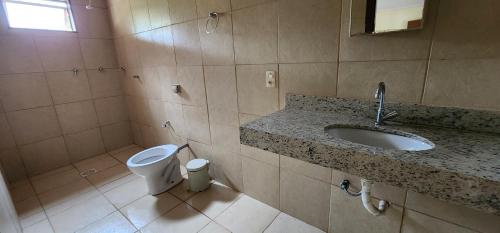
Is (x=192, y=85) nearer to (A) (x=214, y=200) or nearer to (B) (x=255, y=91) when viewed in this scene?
(B) (x=255, y=91)

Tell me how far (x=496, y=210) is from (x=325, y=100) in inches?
31.1

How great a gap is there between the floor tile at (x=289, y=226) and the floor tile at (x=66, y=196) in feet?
5.49

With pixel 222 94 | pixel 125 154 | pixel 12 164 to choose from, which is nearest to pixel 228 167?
pixel 222 94

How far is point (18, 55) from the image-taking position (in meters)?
2.16

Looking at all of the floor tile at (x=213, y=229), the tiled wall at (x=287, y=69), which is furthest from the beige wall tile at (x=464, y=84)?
the floor tile at (x=213, y=229)

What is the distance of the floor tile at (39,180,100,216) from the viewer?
6.10 feet

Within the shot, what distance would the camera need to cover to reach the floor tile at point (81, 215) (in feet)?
5.36

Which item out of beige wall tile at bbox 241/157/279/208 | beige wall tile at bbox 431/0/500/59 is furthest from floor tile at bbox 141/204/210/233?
beige wall tile at bbox 431/0/500/59

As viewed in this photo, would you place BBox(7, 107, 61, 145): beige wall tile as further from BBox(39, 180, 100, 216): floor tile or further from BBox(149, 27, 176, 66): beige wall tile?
BBox(149, 27, 176, 66): beige wall tile

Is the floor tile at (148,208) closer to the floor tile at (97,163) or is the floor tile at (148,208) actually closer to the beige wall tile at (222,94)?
→ the beige wall tile at (222,94)

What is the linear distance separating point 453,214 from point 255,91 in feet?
4.02

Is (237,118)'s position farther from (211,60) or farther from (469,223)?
(469,223)

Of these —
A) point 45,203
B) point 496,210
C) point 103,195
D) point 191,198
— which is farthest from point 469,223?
point 45,203

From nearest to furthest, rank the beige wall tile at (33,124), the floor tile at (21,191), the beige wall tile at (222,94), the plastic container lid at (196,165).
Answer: the beige wall tile at (222,94)
the plastic container lid at (196,165)
the floor tile at (21,191)
the beige wall tile at (33,124)
